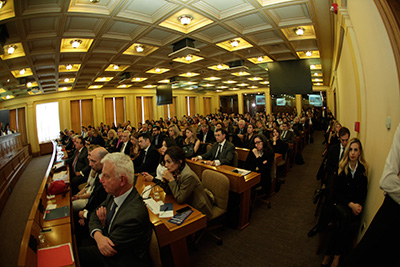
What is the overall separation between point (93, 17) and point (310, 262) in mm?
5365

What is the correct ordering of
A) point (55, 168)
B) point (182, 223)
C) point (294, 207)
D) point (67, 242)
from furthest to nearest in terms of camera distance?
point (55, 168) < point (294, 207) < point (182, 223) < point (67, 242)

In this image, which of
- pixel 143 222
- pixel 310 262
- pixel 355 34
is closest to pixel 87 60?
pixel 143 222

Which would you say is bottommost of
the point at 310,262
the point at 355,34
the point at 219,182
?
the point at 310,262

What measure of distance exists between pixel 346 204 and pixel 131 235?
2.49m

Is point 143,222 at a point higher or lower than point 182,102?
lower

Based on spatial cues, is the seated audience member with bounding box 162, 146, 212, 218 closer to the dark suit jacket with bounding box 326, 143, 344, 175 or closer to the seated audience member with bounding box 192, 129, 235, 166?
the seated audience member with bounding box 192, 129, 235, 166

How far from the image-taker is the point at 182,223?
6.98 feet

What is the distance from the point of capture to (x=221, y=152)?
4297 millimetres

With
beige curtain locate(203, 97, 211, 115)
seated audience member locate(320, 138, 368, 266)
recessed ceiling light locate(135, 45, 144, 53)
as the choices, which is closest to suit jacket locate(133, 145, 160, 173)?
seated audience member locate(320, 138, 368, 266)

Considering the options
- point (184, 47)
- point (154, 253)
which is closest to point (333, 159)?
point (154, 253)

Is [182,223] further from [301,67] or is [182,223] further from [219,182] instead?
[301,67]

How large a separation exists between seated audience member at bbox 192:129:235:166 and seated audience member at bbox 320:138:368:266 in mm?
1916

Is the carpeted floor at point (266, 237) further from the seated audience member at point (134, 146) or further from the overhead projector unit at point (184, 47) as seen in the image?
the overhead projector unit at point (184, 47)

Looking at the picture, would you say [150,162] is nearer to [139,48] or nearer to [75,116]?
[139,48]
